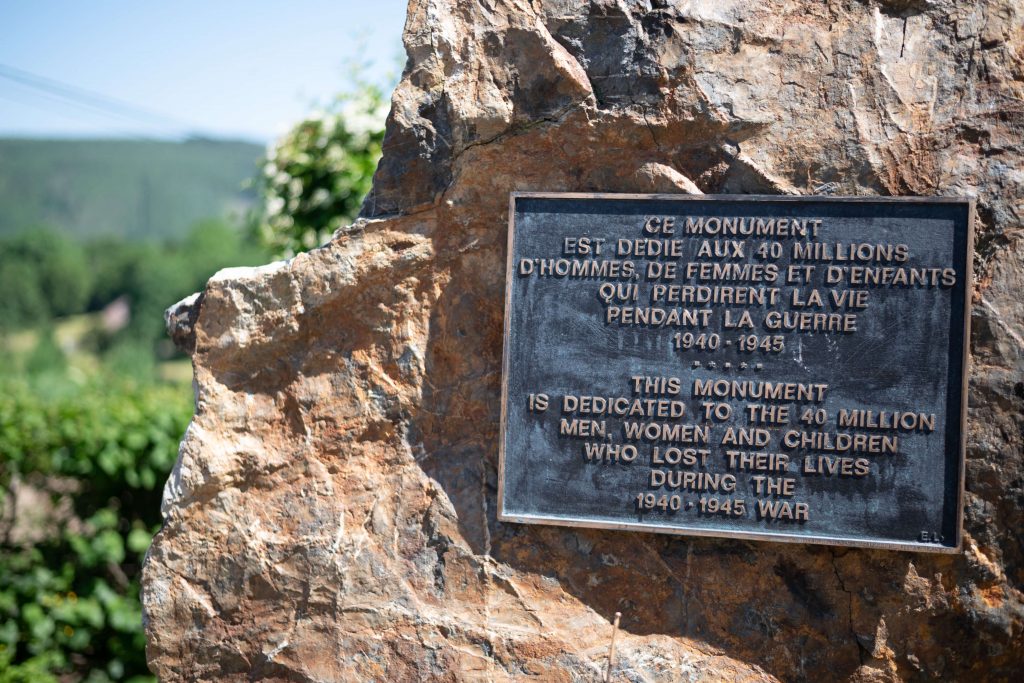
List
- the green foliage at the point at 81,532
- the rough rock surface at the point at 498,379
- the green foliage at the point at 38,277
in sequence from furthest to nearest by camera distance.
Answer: the green foliage at the point at 38,277 → the green foliage at the point at 81,532 → the rough rock surface at the point at 498,379

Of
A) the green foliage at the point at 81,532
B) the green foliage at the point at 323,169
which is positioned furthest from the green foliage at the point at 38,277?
the green foliage at the point at 81,532

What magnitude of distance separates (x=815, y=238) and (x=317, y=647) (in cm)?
224

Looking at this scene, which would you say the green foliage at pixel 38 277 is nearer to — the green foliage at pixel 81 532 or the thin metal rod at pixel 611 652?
the green foliage at pixel 81 532

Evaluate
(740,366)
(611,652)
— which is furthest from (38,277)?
(740,366)

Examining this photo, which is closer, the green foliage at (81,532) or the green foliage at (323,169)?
the green foliage at (81,532)

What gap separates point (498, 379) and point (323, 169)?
3.24 metres

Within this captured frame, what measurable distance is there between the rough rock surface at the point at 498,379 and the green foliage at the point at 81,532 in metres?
1.81

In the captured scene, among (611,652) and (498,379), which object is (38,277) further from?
(611,652)

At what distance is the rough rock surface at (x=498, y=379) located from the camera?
2703 mm

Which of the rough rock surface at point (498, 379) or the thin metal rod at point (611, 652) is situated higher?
the rough rock surface at point (498, 379)

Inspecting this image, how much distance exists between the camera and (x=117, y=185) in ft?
215

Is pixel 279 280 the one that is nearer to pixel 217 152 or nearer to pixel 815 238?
pixel 815 238

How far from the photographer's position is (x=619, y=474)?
289 cm

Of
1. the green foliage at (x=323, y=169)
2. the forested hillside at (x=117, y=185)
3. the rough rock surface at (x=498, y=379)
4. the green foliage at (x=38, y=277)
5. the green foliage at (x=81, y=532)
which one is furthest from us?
the forested hillside at (x=117, y=185)
